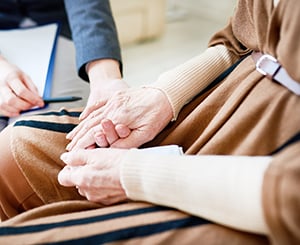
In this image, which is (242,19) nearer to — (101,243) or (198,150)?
(198,150)

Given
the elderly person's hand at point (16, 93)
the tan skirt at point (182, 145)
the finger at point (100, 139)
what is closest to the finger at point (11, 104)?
the elderly person's hand at point (16, 93)

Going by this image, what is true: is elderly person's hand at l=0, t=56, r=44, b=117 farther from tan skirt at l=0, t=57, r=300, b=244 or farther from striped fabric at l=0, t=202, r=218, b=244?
striped fabric at l=0, t=202, r=218, b=244

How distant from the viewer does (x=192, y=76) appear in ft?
2.59

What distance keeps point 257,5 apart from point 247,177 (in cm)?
31

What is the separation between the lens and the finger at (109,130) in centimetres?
73

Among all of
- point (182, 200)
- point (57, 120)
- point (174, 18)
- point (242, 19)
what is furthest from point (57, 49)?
point (174, 18)

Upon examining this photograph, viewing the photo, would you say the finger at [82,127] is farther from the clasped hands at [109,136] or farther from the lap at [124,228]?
the lap at [124,228]

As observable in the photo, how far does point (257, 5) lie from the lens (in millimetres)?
663

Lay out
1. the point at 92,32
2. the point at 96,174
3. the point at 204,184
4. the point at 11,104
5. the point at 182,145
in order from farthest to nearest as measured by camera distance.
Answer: the point at 92,32, the point at 11,104, the point at 182,145, the point at 96,174, the point at 204,184

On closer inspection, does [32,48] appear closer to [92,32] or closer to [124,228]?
[92,32]

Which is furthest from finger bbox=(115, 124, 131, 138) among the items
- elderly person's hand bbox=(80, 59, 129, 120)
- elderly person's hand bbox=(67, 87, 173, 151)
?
elderly person's hand bbox=(80, 59, 129, 120)

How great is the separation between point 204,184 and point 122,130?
0.82 feet

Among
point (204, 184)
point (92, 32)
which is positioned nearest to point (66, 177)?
point (204, 184)

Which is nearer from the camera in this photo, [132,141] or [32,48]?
[132,141]
